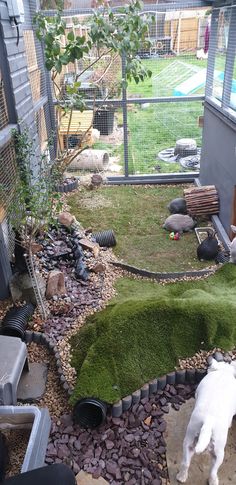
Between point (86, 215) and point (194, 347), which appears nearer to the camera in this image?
point (194, 347)

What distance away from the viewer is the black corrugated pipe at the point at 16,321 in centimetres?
379

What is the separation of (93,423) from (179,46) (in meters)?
6.99

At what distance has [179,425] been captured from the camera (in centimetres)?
298

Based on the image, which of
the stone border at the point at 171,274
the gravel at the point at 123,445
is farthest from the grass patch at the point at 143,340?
the stone border at the point at 171,274

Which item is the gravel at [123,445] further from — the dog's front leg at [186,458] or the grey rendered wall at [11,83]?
the grey rendered wall at [11,83]

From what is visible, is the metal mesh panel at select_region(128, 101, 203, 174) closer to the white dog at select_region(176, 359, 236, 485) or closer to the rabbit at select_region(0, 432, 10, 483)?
the white dog at select_region(176, 359, 236, 485)

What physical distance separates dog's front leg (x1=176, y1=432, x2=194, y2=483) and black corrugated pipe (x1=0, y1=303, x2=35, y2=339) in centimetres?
196

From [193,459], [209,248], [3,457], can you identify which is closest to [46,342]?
[3,457]

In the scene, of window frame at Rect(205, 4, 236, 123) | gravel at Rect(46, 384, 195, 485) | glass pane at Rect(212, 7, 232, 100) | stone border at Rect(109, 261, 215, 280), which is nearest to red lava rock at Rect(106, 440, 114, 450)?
gravel at Rect(46, 384, 195, 485)

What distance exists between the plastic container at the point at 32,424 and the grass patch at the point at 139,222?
3304 mm

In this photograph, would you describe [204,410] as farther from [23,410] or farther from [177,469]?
[23,410]

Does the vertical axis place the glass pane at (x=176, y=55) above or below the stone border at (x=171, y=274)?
above

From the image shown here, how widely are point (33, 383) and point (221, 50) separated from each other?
20.2 feet

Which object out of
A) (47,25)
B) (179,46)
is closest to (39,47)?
(47,25)
